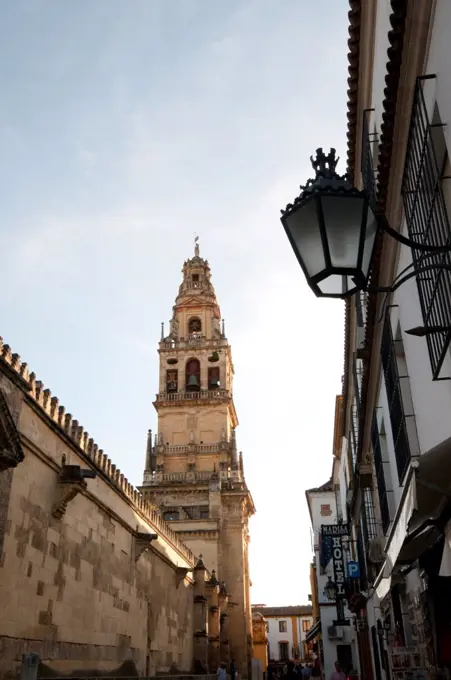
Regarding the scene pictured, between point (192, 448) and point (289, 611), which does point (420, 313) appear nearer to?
point (192, 448)

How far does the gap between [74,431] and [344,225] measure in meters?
11.2

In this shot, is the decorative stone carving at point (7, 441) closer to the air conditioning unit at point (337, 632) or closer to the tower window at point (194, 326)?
the air conditioning unit at point (337, 632)

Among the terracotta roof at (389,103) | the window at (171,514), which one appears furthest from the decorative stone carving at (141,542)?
the window at (171,514)

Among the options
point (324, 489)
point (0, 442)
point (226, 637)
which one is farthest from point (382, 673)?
point (324, 489)

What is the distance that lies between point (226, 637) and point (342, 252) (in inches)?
1341

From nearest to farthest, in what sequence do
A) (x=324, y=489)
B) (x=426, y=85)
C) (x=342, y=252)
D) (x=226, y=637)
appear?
(x=342, y=252), (x=426, y=85), (x=226, y=637), (x=324, y=489)

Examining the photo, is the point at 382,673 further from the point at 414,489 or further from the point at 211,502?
the point at 211,502

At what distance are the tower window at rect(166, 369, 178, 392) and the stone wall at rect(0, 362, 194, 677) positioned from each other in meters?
24.1

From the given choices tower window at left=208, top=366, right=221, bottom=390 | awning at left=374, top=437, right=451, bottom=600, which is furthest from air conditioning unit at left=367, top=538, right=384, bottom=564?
tower window at left=208, top=366, right=221, bottom=390

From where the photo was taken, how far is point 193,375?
149ft

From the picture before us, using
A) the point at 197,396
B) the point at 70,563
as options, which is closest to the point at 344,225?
the point at 70,563

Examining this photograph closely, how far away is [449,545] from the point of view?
454 cm

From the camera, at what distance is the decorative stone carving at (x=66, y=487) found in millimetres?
12438

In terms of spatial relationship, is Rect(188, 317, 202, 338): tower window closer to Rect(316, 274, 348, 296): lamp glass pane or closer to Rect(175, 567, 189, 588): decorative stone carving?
Rect(175, 567, 189, 588): decorative stone carving
